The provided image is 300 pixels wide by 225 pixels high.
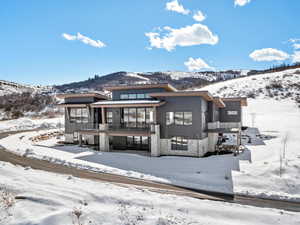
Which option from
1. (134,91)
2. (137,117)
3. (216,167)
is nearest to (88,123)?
(137,117)

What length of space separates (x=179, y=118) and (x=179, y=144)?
2550 mm

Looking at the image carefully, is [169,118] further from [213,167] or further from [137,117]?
[213,167]

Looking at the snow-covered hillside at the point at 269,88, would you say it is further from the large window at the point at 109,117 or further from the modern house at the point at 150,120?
the large window at the point at 109,117

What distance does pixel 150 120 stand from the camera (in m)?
20.9

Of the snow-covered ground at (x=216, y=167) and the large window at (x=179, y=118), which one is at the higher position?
the large window at (x=179, y=118)

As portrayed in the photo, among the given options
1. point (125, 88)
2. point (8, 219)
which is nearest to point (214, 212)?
point (8, 219)

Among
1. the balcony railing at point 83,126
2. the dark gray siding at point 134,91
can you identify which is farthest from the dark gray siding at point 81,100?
the dark gray siding at point 134,91

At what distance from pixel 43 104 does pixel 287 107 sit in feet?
272

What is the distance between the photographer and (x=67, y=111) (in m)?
25.3

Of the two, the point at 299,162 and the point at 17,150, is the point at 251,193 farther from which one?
the point at 17,150

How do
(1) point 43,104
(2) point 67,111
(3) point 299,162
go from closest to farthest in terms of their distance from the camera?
(3) point 299,162 → (2) point 67,111 → (1) point 43,104

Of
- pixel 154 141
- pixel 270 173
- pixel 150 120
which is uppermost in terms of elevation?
pixel 150 120

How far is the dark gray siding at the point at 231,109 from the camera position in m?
27.2

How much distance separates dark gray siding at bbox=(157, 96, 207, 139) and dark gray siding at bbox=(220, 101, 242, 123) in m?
9.33
